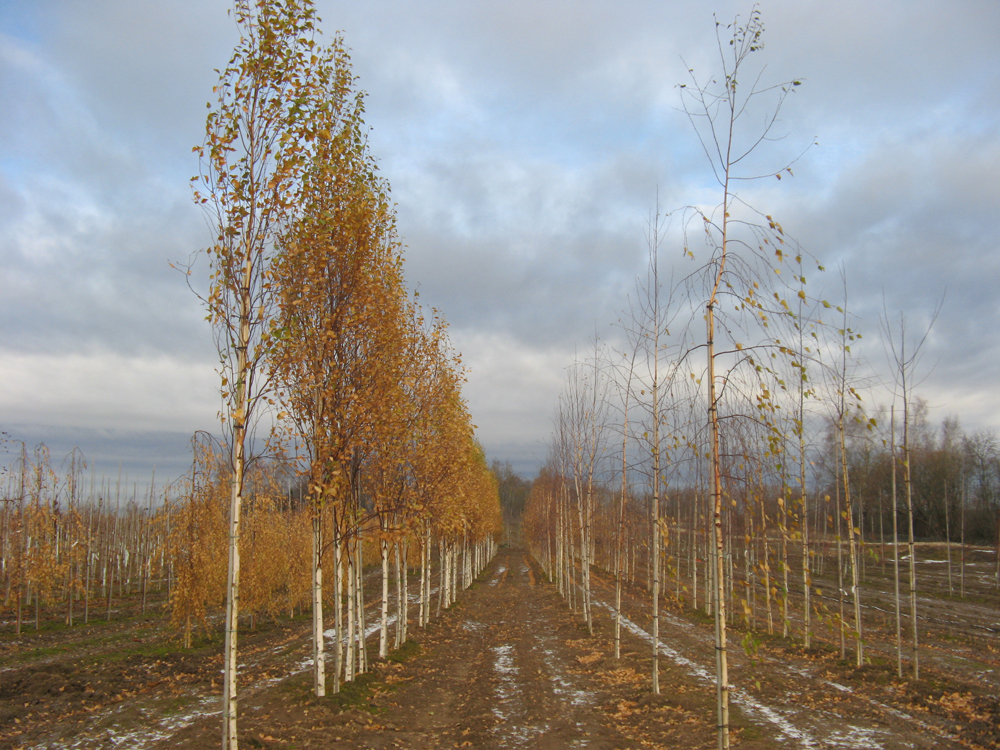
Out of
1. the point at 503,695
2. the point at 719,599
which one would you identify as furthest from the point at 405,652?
the point at 719,599

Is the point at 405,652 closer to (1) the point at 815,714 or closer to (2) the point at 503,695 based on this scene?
(2) the point at 503,695

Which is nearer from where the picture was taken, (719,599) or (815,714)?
(719,599)

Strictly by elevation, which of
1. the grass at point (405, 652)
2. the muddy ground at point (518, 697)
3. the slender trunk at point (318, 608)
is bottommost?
the grass at point (405, 652)

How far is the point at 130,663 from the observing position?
14.5m

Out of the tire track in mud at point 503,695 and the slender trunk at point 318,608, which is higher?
the slender trunk at point 318,608

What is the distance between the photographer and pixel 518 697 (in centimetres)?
1160

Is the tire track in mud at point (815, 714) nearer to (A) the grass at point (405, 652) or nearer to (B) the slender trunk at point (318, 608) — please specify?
(B) the slender trunk at point (318, 608)

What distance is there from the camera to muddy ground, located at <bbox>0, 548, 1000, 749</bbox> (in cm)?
892

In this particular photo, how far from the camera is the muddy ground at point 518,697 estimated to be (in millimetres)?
8922

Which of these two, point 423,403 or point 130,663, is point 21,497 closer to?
point 130,663

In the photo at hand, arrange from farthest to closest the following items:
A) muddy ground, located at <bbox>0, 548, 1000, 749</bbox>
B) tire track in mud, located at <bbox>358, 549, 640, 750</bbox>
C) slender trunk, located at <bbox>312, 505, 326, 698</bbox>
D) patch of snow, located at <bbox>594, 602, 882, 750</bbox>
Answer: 1. slender trunk, located at <bbox>312, 505, 326, 698</bbox>
2. tire track in mud, located at <bbox>358, 549, 640, 750</bbox>
3. muddy ground, located at <bbox>0, 548, 1000, 749</bbox>
4. patch of snow, located at <bbox>594, 602, 882, 750</bbox>

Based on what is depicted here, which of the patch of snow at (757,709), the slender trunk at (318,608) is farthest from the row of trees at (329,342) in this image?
the patch of snow at (757,709)

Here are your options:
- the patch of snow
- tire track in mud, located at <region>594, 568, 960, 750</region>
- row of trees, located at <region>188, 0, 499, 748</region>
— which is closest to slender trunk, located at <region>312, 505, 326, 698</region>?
row of trees, located at <region>188, 0, 499, 748</region>

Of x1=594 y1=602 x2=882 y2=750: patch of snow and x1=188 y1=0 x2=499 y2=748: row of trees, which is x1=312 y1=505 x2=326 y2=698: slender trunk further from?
x1=594 y1=602 x2=882 y2=750: patch of snow
